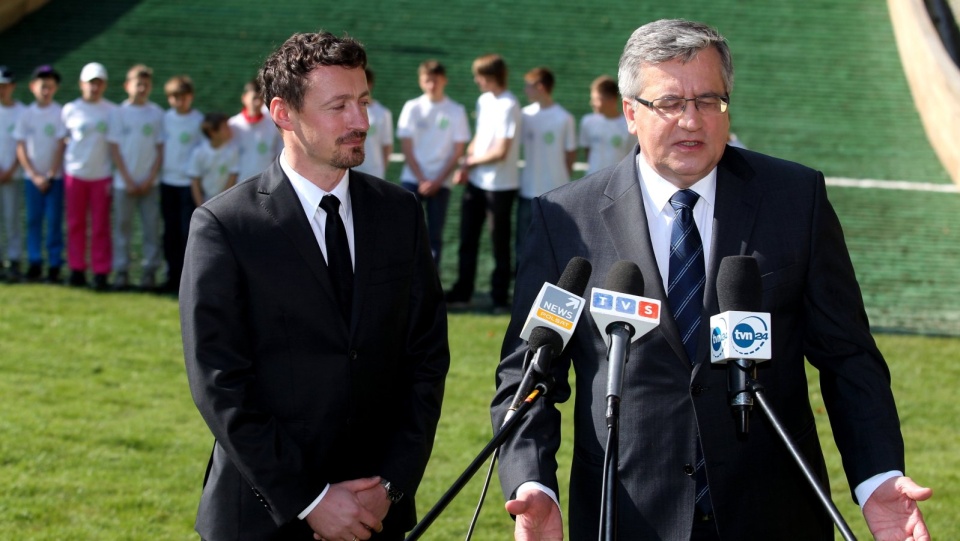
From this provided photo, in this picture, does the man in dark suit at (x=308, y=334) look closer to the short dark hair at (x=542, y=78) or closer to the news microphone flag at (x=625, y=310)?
the news microphone flag at (x=625, y=310)

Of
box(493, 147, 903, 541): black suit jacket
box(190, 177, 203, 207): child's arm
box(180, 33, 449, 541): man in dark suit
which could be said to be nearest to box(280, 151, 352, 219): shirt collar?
box(180, 33, 449, 541): man in dark suit

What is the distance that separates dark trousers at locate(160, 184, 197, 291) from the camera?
12.3 m

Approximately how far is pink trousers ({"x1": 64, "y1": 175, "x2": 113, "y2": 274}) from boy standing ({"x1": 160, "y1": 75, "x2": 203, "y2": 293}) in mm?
529

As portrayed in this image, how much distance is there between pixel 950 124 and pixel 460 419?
9549 mm

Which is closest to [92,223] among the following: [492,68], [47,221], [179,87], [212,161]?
[47,221]

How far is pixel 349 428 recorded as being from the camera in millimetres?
3867

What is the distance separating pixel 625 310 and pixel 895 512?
0.86 m

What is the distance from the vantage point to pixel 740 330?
3.02 m

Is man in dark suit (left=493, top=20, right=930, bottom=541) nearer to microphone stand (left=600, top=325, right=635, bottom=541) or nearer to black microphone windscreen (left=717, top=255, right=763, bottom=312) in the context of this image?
black microphone windscreen (left=717, top=255, right=763, bottom=312)

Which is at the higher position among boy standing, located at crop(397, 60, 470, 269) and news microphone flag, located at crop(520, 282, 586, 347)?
news microphone flag, located at crop(520, 282, 586, 347)

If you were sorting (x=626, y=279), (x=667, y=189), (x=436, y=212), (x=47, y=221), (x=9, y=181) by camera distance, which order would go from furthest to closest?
(x=9, y=181) → (x=47, y=221) → (x=436, y=212) → (x=667, y=189) → (x=626, y=279)

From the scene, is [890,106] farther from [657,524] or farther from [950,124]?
[657,524]

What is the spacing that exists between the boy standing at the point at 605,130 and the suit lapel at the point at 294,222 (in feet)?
27.5

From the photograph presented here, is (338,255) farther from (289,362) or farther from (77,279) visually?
(77,279)
